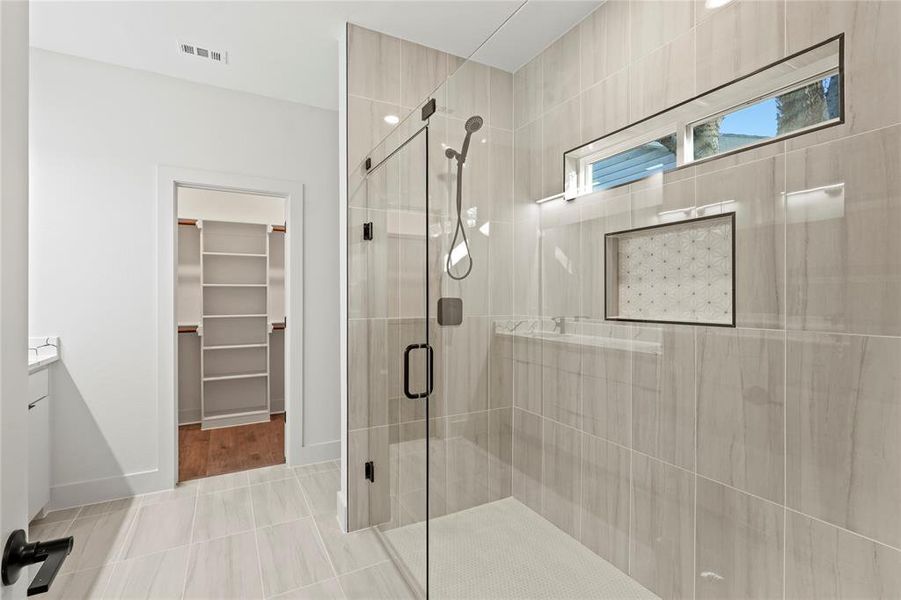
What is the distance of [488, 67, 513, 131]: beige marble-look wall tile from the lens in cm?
135

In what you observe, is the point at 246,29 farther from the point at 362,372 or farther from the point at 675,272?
the point at 675,272

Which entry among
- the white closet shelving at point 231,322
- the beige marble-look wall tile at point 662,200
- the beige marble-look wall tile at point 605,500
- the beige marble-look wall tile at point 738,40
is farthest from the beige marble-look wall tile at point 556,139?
the white closet shelving at point 231,322

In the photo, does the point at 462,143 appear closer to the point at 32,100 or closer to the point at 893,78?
the point at 893,78

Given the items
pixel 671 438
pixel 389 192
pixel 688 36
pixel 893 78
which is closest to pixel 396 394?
pixel 389 192

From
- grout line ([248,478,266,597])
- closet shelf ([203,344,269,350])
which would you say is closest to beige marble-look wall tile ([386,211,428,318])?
grout line ([248,478,266,597])

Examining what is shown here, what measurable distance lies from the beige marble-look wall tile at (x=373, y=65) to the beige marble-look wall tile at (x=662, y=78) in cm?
143

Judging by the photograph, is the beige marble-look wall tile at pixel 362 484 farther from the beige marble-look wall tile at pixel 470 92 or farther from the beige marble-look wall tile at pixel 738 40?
the beige marble-look wall tile at pixel 738 40

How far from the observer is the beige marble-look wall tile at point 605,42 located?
1.41m

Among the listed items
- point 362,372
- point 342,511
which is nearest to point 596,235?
point 362,372

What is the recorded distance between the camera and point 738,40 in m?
1.09

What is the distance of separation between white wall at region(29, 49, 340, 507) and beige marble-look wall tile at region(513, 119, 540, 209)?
7.88ft

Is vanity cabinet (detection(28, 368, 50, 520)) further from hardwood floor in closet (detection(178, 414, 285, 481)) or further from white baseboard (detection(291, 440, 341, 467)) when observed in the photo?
white baseboard (detection(291, 440, 341, 467))

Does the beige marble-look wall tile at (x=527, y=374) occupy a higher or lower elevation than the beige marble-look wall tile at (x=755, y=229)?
lower

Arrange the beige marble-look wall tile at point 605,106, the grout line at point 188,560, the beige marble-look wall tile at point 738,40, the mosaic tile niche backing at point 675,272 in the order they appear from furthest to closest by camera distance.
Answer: the grout line at point 188,560 → the beige marble-look wall tile at point 605,106 → the mosaic tile niche backing at point 675,272 → the beige marble-look wall tile at point 738,40
